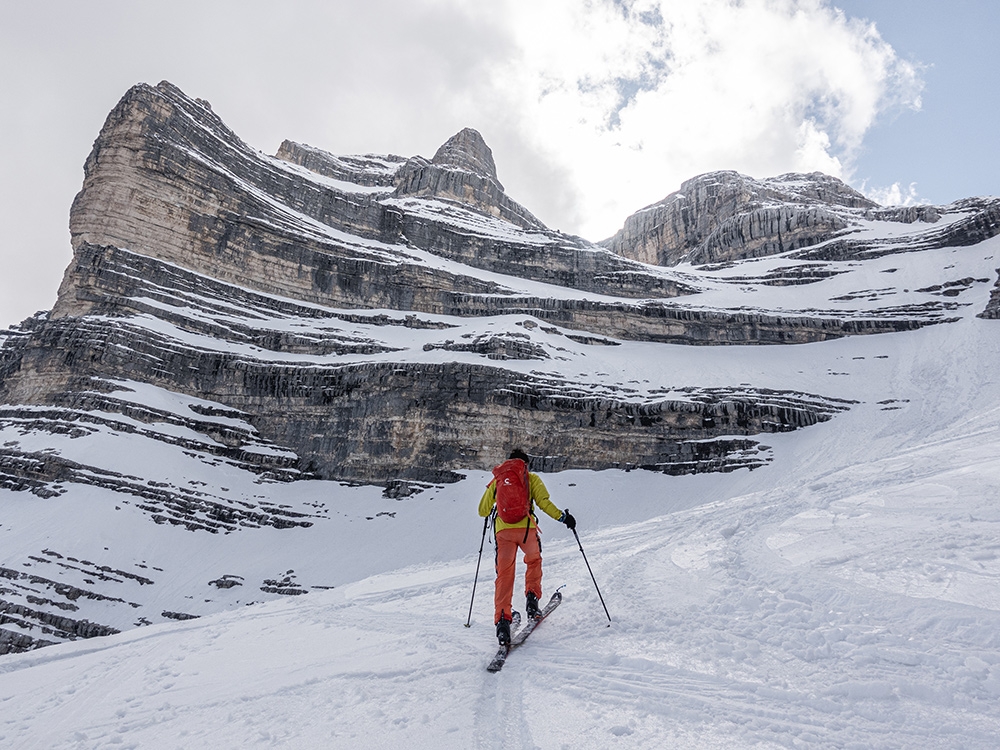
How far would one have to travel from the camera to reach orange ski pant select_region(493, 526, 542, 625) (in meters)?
5.36

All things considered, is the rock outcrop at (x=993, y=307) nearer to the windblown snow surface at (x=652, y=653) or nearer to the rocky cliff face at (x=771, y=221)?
the rocky cliff face at (x=771, y=221)

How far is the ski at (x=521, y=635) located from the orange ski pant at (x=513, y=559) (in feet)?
0.81

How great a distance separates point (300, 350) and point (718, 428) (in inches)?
1270

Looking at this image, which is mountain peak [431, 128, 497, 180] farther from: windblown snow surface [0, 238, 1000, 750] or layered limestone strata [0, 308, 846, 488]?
windblown snow surface [0, 238, 1000, 750]

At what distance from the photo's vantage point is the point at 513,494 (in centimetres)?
595

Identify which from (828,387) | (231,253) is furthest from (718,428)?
(231,253)

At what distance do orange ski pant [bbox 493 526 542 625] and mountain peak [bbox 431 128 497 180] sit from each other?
7939 cm

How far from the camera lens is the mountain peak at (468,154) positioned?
79.5 meters

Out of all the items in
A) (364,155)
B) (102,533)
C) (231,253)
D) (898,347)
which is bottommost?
(102,533)

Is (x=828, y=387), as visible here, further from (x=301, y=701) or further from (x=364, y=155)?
(x=364, y=155)

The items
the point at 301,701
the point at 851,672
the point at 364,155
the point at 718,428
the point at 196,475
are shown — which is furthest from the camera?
the point at 364,155

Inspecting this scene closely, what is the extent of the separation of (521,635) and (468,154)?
86.6 m

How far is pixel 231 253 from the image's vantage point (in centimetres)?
4309

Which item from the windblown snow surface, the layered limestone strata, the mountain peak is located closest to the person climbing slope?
the windblown snow surface
